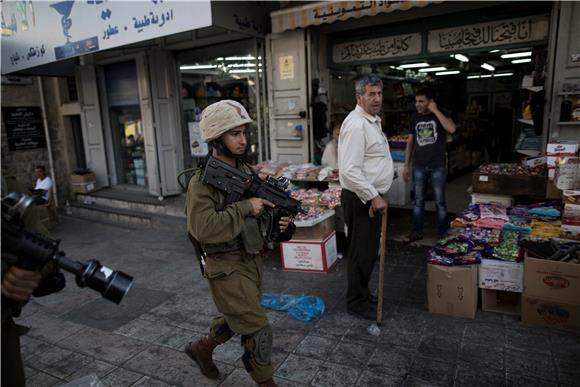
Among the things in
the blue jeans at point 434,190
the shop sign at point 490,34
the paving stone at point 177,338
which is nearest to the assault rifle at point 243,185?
the paving stone at point 177,338

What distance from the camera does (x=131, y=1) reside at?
5684 millimetres

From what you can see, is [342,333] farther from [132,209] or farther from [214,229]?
[132,209]

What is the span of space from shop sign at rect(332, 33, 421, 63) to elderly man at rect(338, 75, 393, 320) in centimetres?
315

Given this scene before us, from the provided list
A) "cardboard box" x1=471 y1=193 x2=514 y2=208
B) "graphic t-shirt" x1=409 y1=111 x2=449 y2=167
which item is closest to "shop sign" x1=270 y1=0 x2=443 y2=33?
"graphic t-shirt" x1=409 y1=111 x2=449 y2=167

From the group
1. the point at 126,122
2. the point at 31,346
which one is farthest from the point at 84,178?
the point at 31,346

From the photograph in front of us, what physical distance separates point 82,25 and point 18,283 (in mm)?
6307

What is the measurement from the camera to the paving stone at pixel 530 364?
2.75 meters

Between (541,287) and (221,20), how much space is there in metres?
4.98

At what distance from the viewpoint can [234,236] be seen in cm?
226

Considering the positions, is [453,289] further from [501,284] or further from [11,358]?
[11,358]

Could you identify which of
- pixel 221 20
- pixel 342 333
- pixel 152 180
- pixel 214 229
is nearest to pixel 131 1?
pixel 221 20

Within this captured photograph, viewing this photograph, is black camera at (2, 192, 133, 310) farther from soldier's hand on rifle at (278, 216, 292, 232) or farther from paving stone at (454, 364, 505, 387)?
paving stone at (454, 364, 505, 387)

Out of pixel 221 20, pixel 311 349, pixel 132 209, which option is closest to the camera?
pixel 311 349

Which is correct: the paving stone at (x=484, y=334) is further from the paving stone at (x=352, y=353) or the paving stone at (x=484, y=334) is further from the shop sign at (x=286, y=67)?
the shop sign at (x=286, y=67)
